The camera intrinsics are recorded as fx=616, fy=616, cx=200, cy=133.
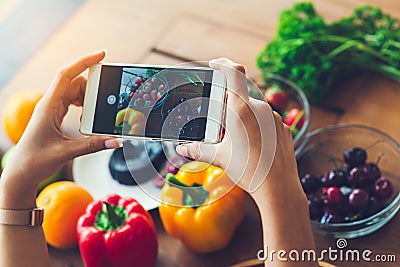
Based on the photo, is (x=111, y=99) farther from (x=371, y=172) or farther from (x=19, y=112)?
(x=371, y=172)

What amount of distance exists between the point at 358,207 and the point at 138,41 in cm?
73

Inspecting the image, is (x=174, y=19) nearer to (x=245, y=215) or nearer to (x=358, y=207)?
(x=245, y=215)

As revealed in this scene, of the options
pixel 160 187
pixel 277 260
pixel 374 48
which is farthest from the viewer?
pixel 374 48

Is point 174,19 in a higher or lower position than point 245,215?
higher

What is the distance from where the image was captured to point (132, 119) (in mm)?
1021

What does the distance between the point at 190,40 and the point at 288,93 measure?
310 mm

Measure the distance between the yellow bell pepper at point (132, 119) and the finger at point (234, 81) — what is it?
0.15 meters

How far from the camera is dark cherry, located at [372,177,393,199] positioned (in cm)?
114

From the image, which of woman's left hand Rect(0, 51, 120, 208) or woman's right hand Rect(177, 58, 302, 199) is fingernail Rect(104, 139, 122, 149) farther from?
woman's right hand Rect(177, 58, 302, 199)

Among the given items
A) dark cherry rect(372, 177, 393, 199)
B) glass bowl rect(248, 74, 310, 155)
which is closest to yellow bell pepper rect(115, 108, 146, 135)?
glass bowl rect(248, 74, 310, 155)

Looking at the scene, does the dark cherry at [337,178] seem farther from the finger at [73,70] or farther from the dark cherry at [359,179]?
the finger at [73,70]

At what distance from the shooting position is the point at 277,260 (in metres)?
0.93

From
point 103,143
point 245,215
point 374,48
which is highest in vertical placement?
point 374,48

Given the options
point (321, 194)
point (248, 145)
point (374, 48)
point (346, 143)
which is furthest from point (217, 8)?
point (248, 145)
